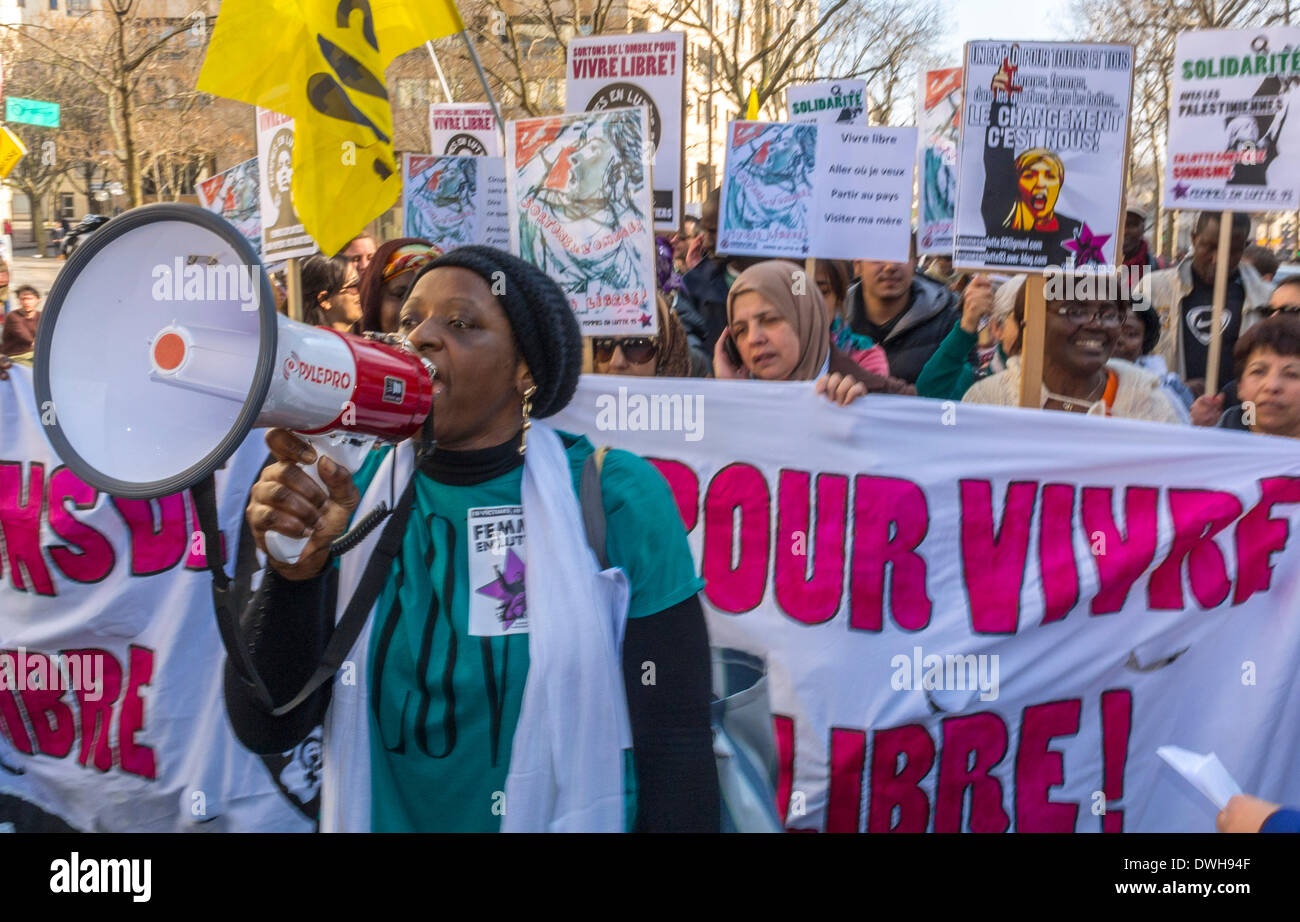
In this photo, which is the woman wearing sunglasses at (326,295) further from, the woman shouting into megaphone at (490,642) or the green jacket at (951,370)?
the woman shouting into megaphone at (490,642)

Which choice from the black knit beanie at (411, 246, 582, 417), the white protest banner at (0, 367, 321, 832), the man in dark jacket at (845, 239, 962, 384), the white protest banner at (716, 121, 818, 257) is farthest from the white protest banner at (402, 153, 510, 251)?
the black knit beanie at (411, 246, 582, 417)

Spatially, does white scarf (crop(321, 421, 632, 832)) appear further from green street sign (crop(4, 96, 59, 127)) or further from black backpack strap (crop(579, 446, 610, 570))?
green street sign (crop(4, 96, 59, 127))

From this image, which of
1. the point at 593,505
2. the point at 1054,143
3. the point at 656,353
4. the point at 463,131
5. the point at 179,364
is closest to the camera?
the point at 179,364

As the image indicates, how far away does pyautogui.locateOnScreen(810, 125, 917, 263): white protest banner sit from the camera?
16.3 feet

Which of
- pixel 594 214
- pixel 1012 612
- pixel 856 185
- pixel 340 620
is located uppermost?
pixel 856 185

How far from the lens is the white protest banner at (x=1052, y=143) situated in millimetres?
3748

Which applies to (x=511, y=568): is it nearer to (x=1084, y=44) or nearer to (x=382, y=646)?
(x=382, y=646)

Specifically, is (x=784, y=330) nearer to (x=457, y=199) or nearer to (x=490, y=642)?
(x=490, y=642)

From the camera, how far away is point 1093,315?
4051 mm

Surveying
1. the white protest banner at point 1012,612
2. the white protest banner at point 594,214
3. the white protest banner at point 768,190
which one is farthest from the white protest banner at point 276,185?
the white protest banner at point 1012,612

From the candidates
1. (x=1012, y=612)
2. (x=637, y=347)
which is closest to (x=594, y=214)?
(x=637, y=347)

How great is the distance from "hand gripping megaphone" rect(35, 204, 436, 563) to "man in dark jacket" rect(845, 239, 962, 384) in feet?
12.9

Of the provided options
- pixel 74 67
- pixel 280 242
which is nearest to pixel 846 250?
pixel 280 242

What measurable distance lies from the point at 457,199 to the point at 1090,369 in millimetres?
3016
